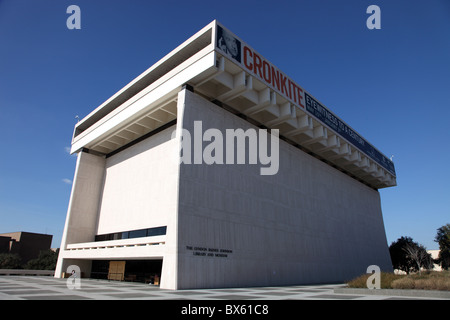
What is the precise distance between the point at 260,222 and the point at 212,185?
18.7ft

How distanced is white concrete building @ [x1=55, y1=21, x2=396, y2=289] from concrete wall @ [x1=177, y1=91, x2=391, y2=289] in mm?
103

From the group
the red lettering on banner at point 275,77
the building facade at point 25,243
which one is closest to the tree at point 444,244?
the red lettering on banner at point 275,77

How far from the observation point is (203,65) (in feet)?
67.4

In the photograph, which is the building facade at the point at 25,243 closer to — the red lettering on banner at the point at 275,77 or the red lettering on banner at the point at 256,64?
the red lettering on banner at the point at 275,77

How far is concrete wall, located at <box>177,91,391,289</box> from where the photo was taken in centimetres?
1922

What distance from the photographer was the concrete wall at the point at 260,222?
19219mm

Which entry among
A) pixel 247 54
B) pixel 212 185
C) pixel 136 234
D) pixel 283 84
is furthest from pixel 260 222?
pixel 247 54

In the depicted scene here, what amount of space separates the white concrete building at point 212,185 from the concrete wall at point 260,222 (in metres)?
0.10

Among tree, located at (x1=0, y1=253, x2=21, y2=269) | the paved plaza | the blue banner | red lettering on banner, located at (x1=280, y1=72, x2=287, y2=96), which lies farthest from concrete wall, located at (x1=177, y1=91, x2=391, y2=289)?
tree, located at (x1=0, y1=253, x2=21, y2=269)

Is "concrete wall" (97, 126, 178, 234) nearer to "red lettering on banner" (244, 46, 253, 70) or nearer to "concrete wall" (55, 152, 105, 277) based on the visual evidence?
"concrete wall" (55, 152, 105, 277)

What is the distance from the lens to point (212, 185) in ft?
69.3
